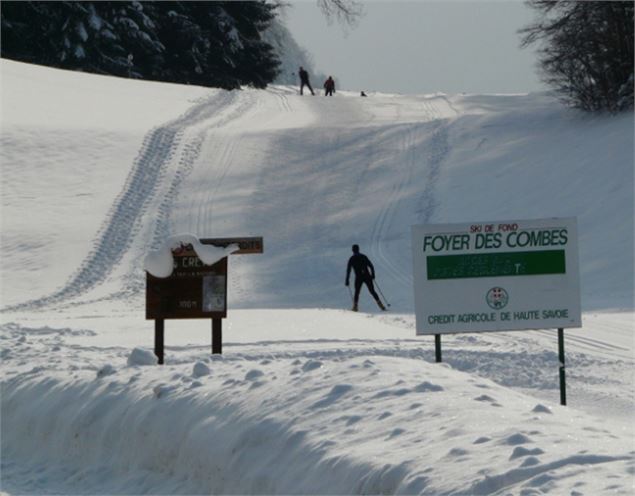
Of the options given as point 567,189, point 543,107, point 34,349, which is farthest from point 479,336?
point 543,107

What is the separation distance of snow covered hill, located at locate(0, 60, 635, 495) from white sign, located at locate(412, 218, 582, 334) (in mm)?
1168

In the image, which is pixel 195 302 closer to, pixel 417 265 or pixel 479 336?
pixel 417 265

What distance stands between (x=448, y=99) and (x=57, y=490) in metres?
41.3

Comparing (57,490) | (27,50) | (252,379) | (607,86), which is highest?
(27,50)

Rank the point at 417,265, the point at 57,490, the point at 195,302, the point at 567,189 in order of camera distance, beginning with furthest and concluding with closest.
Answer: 1. the point at 567,189
2. the point at 195,302
3. the point at 417,265
4. the point at 57,490

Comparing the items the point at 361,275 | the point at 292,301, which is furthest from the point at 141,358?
the point at 292,301

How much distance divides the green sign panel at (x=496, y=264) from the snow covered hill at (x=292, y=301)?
1.49m

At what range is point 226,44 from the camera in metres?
61.6

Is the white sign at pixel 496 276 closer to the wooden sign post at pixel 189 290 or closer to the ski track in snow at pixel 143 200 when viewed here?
the wooden sign post at pixel 189 290

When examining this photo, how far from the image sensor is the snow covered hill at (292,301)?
25.3 feet

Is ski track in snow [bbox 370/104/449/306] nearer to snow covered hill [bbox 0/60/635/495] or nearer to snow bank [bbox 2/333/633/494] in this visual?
snow covered hill [bbox 0/60/635/495]

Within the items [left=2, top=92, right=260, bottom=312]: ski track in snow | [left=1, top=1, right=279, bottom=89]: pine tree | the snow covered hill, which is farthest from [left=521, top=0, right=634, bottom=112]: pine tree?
[left=1, top=1, right=279, bottom=89]: pine tree

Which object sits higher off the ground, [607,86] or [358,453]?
[607,86]

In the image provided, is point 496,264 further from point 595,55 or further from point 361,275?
point 595,55
